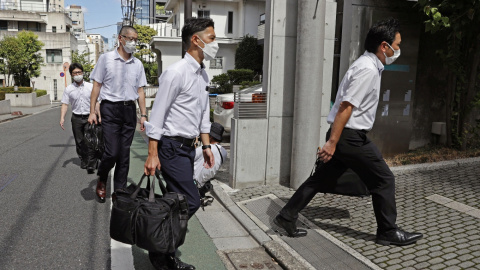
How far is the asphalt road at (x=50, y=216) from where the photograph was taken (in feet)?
12.4

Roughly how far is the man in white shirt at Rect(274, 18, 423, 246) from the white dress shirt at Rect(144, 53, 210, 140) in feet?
4.21

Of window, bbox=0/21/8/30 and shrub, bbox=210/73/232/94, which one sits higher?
window, bbox=0/21/8/30

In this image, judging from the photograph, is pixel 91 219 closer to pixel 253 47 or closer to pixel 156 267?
pixel 156 267

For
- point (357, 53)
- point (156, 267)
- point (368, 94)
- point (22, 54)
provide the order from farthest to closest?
point (22, 54) → point (357, 53) → point (368, 94) → point (156, 267)

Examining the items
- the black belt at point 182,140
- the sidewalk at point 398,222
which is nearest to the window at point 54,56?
the sidewalk at point 398,222

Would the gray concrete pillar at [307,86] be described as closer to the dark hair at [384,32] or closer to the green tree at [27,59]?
the dark hair at [384,32]

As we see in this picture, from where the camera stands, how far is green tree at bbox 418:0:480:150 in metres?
6.83

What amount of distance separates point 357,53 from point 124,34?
4.13 meters

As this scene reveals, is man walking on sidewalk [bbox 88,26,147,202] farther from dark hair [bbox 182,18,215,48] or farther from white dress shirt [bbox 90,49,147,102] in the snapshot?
dark hair [bbox 182,18,215,48]

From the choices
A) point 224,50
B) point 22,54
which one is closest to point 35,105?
point 22,54

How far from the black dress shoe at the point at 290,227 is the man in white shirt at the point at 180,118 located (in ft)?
3.84

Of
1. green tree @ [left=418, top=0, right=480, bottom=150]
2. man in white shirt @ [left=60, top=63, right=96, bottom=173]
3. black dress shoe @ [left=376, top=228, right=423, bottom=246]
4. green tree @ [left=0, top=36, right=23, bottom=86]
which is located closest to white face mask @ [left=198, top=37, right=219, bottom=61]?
black dress shoe @ [left=376, top=228, right=423, bottom=246]

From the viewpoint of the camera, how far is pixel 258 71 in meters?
32.4

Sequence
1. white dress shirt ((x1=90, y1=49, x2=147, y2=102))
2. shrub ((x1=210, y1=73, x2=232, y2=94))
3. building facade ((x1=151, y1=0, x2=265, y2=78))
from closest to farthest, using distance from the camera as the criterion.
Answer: white dress shirt ((x1=90, y1=49, x2=147, y2=102)), shrub ((x1=210, y1=73, x2=232, y2=94)), building facade ((x1=151, y1=0, x2=265, y2=78))
